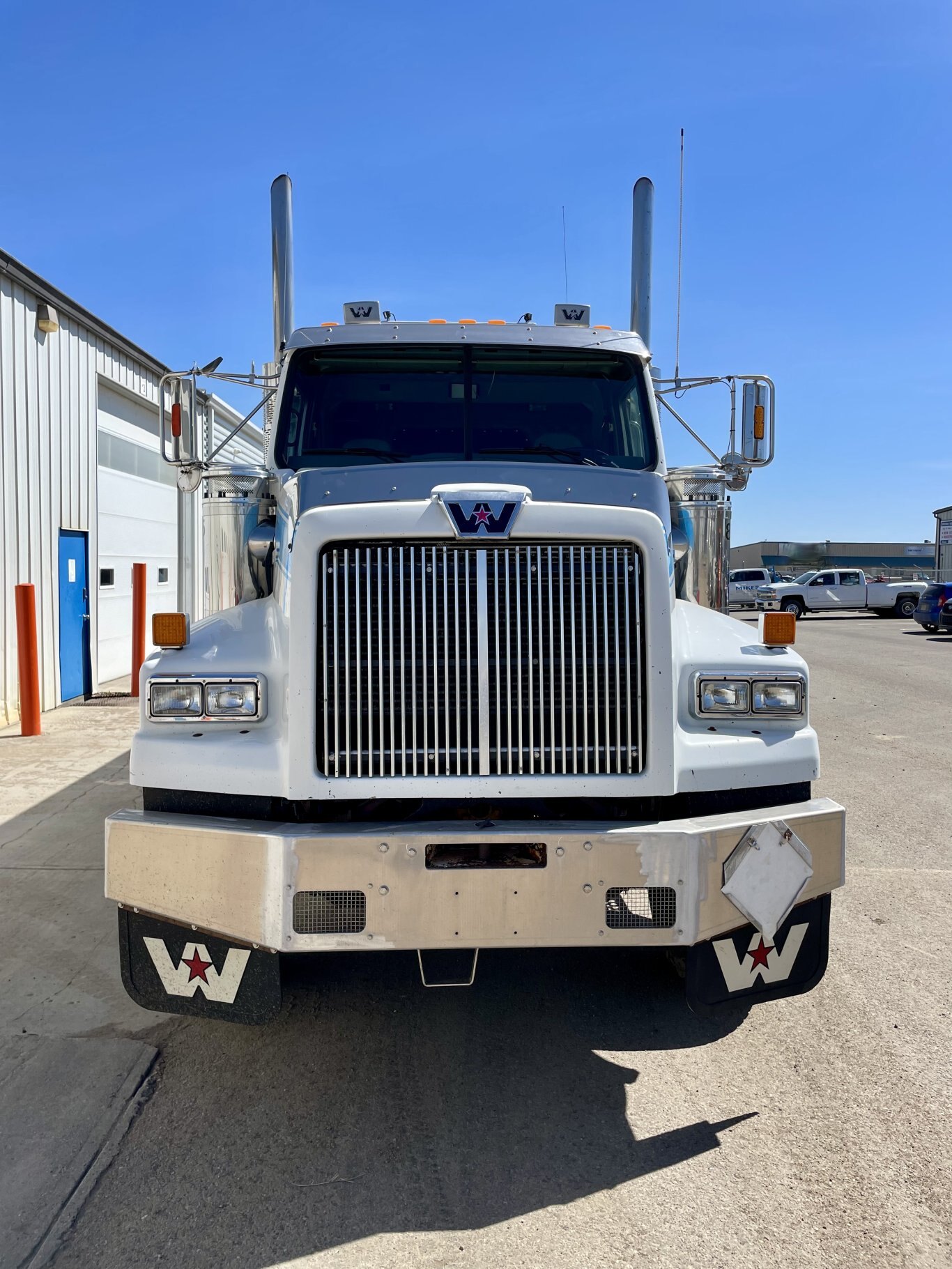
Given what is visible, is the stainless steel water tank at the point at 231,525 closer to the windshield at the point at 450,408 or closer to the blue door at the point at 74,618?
the windshield at the point at 450,408

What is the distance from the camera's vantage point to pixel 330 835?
9.46 feet

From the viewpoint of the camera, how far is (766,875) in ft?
10.1

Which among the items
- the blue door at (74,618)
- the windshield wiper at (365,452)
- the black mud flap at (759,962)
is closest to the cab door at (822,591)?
the blue door at (74,618)

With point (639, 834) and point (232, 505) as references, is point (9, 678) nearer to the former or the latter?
point (232, 505)

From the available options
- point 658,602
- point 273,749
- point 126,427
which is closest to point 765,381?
point 658,602

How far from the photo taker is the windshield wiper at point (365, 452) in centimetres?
428

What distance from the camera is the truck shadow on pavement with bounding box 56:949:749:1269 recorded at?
8.58 ft

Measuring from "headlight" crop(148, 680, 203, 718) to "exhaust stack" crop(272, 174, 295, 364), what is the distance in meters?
2.96

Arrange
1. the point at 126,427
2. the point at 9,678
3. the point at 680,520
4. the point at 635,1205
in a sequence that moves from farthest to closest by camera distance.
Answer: the point at 126,427 → the point at 9,678 → the point at 680,520 → the point at 635,1205

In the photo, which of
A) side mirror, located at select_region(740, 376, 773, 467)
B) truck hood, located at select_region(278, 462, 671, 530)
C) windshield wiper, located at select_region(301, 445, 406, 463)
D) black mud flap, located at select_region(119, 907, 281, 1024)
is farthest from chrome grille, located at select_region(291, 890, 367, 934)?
side mirror, located at select_region(740, 376, 773, 467)

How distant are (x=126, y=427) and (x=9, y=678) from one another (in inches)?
201

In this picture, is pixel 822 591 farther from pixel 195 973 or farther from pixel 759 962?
pixel 195 973

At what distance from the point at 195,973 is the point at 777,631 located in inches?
91.4

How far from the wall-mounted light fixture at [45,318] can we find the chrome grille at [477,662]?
30.7 ft
